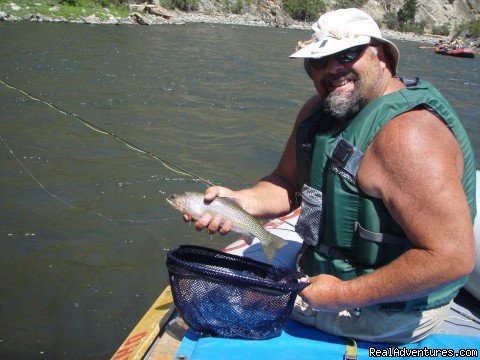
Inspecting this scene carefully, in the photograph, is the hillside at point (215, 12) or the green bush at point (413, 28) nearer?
the hillside at point (215, 12)

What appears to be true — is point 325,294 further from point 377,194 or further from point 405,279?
point 377,194

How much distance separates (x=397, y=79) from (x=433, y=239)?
1.02 metres

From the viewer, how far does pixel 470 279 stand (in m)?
3.37

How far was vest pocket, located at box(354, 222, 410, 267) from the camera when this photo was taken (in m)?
2.64

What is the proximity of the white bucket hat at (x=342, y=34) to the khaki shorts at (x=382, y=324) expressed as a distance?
1368 mm

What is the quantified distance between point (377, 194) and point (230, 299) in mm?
946

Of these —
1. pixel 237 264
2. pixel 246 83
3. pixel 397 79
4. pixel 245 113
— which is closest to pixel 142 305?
→ pixel 237 264

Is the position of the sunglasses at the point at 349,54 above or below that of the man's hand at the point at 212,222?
above

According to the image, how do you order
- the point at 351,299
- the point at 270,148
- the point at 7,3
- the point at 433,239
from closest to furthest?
the point at 433,239
the point at 351,299
the point at 270,148
the point at 7,3

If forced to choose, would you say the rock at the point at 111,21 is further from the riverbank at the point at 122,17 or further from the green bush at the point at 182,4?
the green bush at the point at 182,4

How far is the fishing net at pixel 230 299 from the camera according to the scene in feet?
9.01

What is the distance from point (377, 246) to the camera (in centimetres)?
267

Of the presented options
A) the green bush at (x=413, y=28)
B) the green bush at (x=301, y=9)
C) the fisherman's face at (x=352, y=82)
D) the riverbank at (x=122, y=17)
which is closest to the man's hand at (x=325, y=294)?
the fisherman's face at (x=352, y=82)

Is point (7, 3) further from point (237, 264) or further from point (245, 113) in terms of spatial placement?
point (237, 264)
